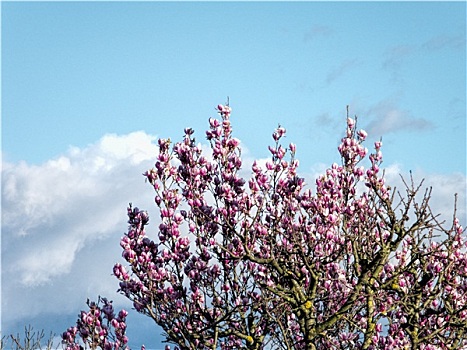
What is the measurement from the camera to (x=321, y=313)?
11.7 meters

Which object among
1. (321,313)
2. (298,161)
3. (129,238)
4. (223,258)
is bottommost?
(321,313)

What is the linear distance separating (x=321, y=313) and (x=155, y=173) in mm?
3867

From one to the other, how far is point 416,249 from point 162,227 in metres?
4.44

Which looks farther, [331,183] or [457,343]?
[457,343]

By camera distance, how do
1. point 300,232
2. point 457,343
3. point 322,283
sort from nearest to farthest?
1. point 300,232
2. point 322,283
3. point 457,343

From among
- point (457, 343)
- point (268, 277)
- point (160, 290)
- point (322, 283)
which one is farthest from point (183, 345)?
point (457, 343)

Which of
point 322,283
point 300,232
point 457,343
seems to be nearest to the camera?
point 300,232

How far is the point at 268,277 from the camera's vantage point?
452 inches

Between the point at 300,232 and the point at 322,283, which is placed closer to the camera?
the point at 300,232

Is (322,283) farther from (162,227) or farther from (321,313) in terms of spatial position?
(162,227)

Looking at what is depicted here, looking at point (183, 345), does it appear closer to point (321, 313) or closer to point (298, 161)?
point (321, 313)

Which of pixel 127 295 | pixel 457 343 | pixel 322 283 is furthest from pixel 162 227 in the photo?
pixel 457 343

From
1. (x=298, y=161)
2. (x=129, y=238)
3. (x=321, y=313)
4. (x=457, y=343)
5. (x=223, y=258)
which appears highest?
(x=298, y=161)

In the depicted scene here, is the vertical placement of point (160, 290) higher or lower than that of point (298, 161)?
lower
